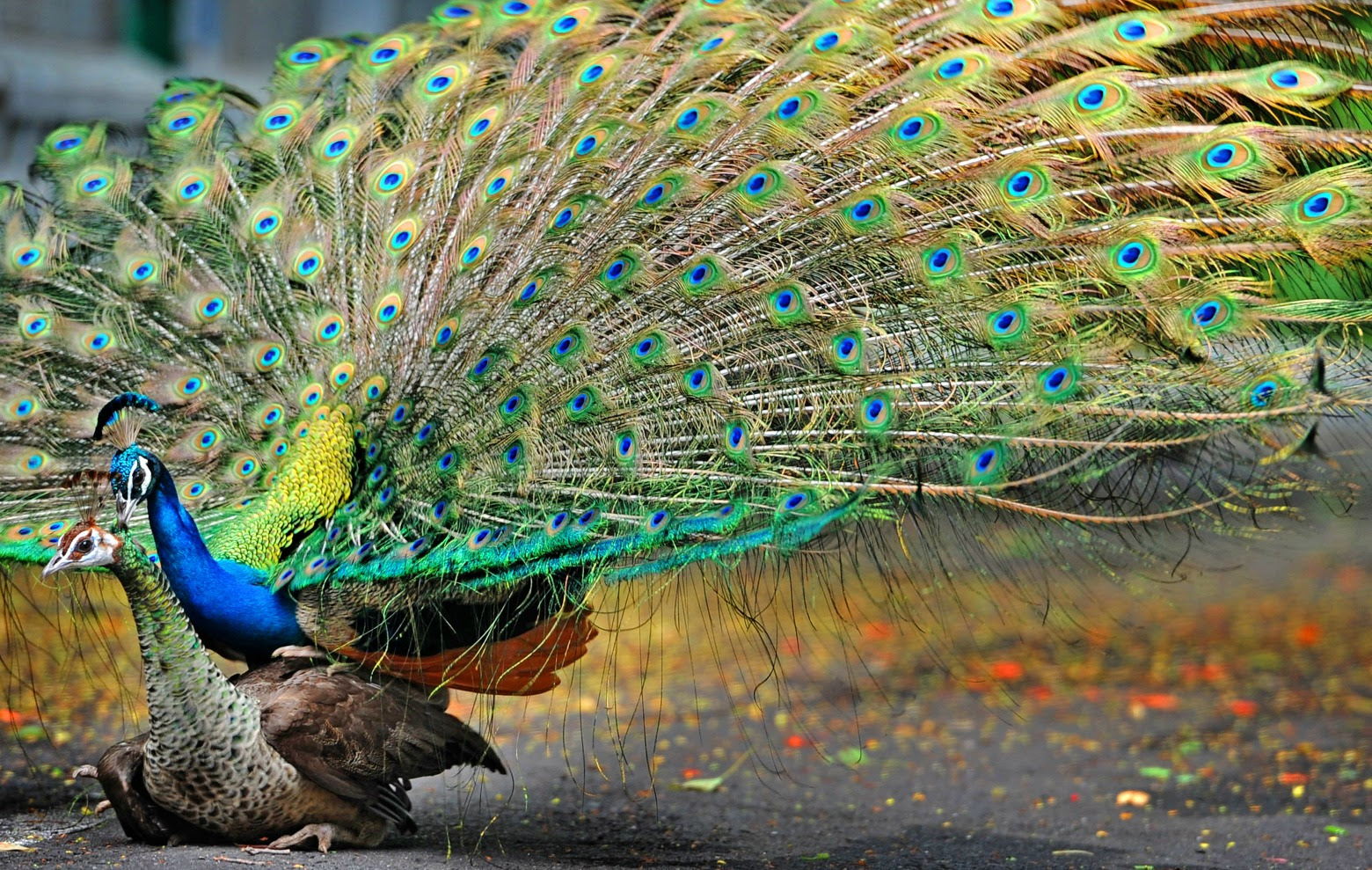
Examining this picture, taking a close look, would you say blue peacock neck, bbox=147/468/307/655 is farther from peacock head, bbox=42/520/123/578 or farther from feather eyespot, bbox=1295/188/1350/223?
feather eyespot, bbox=1295/188/1350/223

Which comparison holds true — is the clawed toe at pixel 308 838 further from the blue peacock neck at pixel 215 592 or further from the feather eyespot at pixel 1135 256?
the feather eyespot at pixel 1135 256

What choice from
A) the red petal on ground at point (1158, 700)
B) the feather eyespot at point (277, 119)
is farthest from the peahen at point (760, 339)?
the red petal on ground at point (1158, 700)

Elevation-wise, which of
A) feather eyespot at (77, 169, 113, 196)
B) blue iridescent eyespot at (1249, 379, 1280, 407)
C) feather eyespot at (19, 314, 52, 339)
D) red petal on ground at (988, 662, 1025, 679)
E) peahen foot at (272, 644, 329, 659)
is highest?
feather eyespot at (77, 169, 113, 196)

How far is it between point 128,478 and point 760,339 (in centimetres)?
161

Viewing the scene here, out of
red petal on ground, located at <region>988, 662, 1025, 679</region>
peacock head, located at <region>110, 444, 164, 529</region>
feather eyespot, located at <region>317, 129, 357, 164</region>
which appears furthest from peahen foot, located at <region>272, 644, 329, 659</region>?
red petal on ground, located at <region>988, 662, 1025, 679</region>

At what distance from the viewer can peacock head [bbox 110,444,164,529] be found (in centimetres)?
355

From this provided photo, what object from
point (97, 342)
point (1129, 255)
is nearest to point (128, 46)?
point (97, 342)

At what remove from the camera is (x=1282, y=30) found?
13.7ft

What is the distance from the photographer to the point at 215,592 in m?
3.81

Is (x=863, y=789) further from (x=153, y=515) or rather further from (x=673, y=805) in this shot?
(x=153, y=515)

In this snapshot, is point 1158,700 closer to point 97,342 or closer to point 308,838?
point 308,838

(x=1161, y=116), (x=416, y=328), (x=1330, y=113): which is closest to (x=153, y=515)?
(x=416, y=328)

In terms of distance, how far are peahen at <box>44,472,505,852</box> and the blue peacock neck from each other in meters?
0.08

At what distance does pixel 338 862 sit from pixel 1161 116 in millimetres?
2946
